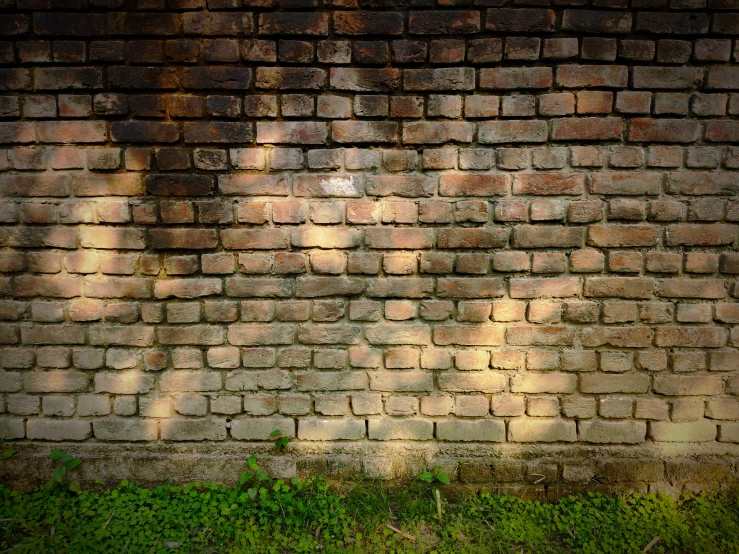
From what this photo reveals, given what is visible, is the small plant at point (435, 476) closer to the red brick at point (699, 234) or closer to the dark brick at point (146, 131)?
the red brick at point (699, 234)

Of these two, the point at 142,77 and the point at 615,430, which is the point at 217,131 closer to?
the point at 142,77

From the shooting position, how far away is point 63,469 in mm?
2098

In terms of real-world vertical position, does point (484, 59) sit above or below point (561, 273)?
above

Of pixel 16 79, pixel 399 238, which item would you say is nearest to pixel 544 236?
pixel 399 238

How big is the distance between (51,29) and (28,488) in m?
2.41

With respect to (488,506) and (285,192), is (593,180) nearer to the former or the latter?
(285,192)

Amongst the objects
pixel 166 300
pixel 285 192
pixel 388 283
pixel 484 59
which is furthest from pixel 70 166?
pixel 484 59

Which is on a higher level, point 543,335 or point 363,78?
→ point 363,78

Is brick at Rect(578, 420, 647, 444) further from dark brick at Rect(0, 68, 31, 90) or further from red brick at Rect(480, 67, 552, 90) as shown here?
dark brick at Rect(0, 68, 31, 90)

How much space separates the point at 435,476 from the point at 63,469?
200 cm

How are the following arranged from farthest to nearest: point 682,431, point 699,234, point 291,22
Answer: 1. point 682,431
2. point 699,234
3. point 291,22

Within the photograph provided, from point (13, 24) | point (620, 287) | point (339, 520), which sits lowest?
point (339, 520)

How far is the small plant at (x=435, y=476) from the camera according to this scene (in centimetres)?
210

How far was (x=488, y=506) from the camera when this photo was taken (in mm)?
2096
